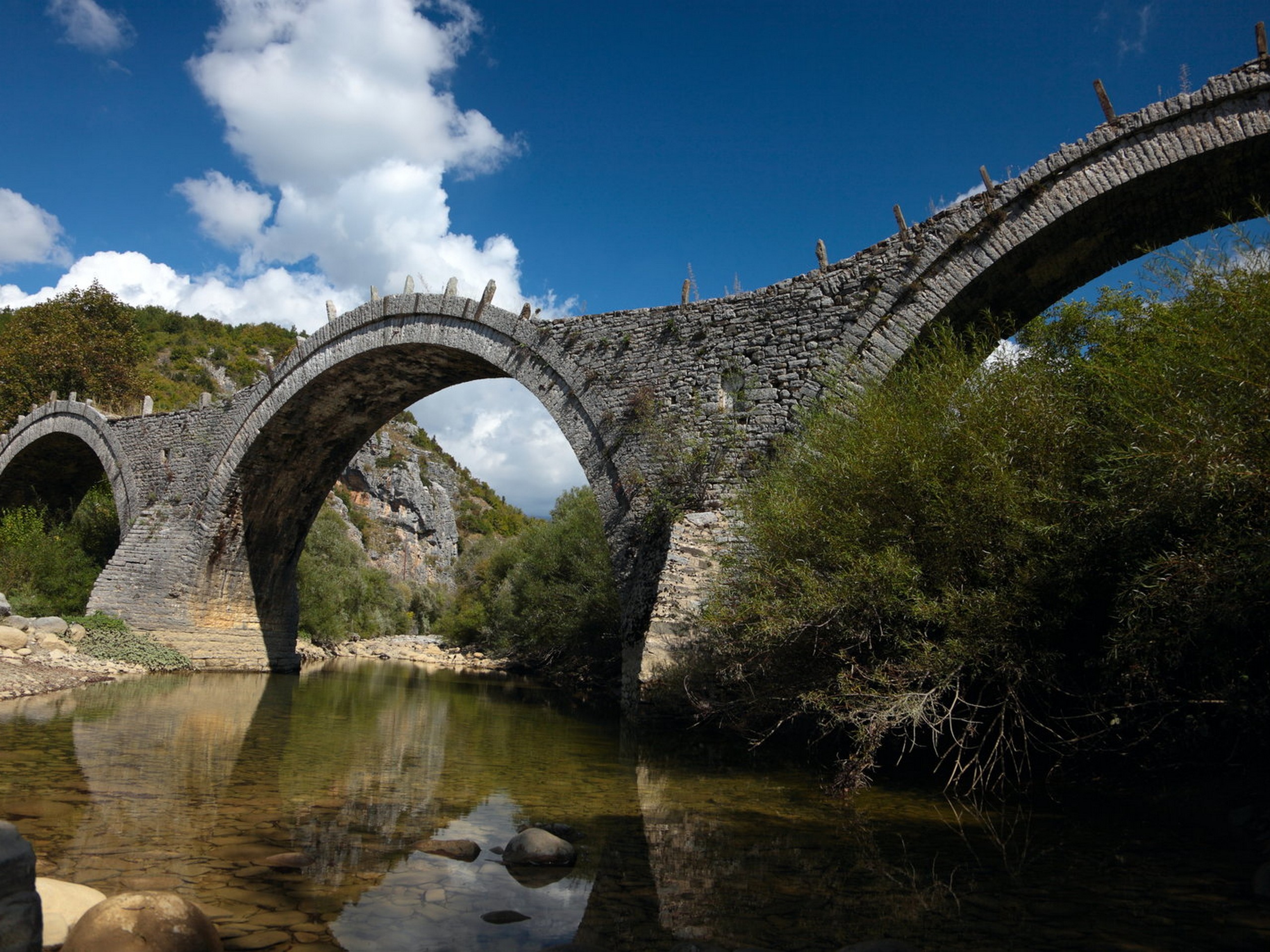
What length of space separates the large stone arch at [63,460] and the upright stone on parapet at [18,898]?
16147mm

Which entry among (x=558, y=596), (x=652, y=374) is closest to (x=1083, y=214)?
(x=652, y=374)

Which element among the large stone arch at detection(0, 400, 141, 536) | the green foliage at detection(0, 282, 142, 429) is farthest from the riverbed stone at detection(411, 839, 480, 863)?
the green foliage at detection(0, 282, 142, 429)

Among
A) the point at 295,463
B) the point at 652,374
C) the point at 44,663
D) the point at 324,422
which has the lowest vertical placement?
the point at 44,663

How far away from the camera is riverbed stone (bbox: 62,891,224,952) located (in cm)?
238

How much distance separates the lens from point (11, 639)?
11609mm

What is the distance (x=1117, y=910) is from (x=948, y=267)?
6.83 m

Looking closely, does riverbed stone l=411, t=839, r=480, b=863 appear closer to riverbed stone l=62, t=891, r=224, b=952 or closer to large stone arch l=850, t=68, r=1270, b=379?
riverbed stone l=62, t=891, r=224, b=952

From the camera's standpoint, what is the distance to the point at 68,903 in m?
2.71

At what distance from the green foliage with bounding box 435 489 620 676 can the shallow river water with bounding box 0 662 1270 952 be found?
7.55 metres

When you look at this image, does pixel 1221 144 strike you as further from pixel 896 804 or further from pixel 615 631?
pixel 615 631

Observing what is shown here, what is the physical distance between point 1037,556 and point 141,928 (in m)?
4.86

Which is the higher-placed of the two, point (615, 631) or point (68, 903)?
point (615, 631)

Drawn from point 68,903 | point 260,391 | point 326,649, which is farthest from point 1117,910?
point 326,649

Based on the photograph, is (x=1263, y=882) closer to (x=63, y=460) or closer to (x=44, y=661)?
(x=44, y=661)
